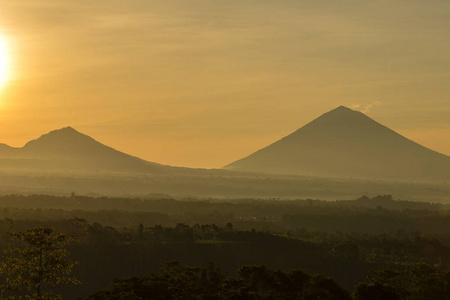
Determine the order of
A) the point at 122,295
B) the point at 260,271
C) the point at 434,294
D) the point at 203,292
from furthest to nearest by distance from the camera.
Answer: the point at 434,294
the point at 260,271
the point at 203,292
the point at 122,295

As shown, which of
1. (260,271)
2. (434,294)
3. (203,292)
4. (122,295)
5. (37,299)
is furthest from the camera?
(434,294)

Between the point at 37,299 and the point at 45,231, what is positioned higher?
the point at 45,231

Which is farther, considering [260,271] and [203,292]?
[260,271]

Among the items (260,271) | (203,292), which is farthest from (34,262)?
(260,271)

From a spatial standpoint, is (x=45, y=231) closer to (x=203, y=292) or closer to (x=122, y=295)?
(x=122, y=295)

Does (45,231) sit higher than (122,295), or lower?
higher

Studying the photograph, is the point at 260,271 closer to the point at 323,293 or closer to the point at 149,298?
the point at 323,293

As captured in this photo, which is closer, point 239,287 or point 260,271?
point 239,287

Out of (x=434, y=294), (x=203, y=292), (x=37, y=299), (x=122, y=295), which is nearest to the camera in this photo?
(x=37, y=299)

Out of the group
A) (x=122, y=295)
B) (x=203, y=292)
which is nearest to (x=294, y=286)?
(x=203, y=292)
